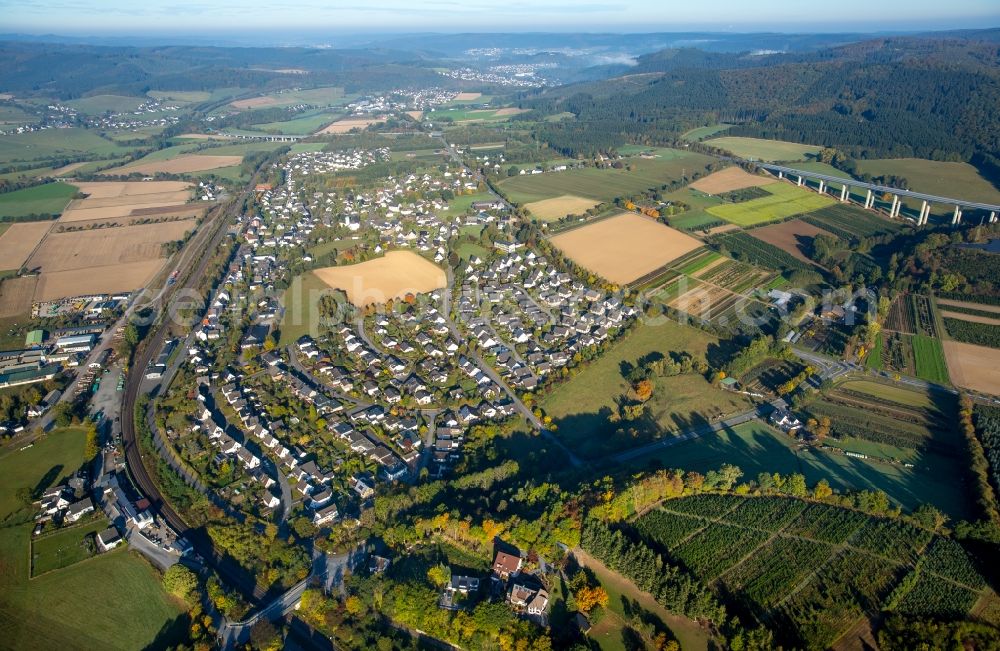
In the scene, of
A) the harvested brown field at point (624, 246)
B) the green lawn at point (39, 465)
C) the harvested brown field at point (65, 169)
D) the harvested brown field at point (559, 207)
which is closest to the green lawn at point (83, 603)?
the green lawn at point (39, 465)


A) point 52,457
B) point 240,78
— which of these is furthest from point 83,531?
point 240,78

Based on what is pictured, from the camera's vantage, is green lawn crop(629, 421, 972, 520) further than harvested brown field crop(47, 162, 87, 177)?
No

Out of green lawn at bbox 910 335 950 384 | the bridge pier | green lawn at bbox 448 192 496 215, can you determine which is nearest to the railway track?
green lawn at bbox 448 192 496 215

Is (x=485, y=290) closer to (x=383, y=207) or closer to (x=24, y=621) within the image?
(x=383, y=207)

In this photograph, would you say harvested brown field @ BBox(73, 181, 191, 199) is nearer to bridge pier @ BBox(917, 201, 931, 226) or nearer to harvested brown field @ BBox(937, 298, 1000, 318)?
harvested brown field @ BBox(937, 298, 1000, 318)

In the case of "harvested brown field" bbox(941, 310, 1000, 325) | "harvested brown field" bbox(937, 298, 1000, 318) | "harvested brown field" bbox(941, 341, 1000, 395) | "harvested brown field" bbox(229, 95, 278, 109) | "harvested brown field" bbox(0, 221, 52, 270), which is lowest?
"harvested brown field" bbox(941, 341, 1000, 395)

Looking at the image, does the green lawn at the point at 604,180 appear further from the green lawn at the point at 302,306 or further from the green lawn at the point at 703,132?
the green lawn at the point at 302,306
